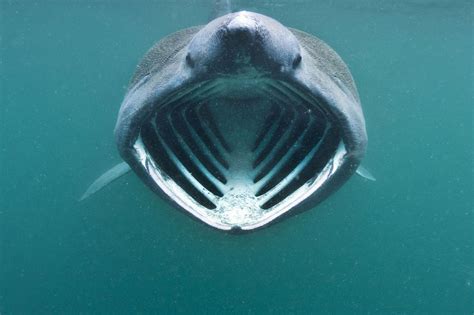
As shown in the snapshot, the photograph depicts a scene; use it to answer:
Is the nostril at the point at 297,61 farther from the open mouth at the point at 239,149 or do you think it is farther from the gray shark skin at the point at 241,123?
the open mouth at the point at 239,149

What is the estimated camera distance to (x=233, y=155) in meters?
3.55

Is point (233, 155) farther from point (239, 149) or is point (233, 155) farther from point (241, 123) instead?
point (241, 123)

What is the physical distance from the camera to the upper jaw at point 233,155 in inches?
114

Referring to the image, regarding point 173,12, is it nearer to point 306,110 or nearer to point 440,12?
point 440,12

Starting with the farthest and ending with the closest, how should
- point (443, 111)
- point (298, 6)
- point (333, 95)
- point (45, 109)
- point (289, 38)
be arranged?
point (443, 111) → point (45, 109) → point (298, 6) → point (333, 95) → point (289, 38)

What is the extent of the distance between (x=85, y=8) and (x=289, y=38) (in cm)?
1239

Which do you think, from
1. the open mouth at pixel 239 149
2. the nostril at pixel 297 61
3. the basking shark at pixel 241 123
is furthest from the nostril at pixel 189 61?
the nostril at pixel 297 61

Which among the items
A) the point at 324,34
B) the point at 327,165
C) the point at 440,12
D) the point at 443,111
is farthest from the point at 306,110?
the point at 443,111

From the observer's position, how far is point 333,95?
272 centimetres

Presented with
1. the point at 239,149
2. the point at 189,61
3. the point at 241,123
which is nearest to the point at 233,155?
the point at 239,149

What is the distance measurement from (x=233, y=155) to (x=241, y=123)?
9.1 inches

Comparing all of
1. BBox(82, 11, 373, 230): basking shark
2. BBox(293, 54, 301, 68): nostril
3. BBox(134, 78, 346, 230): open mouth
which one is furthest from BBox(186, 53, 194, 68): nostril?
BBox(293, 54, 301, 68): nostril

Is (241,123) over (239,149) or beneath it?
over

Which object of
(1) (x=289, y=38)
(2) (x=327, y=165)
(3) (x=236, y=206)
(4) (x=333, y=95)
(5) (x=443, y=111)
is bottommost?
(3) (x=236, y=206)
